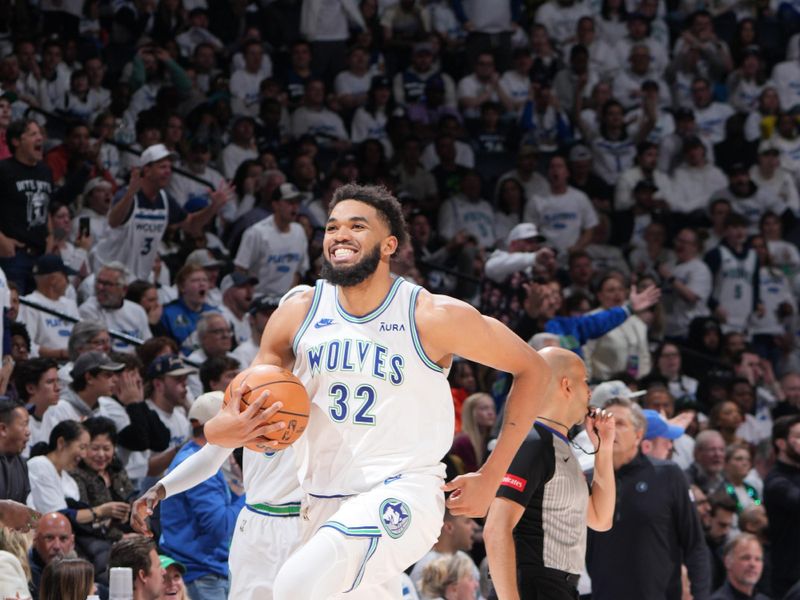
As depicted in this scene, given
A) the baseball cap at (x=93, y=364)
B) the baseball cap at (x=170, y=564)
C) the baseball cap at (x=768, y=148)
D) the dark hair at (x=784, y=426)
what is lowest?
the baseball cap at (x=170, y=564)

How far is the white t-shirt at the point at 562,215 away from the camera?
1551 cm

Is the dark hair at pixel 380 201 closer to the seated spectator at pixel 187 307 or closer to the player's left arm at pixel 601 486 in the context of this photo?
the player's left arm at pixel 601 486

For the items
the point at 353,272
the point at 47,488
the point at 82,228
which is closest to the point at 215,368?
the point at 47,488

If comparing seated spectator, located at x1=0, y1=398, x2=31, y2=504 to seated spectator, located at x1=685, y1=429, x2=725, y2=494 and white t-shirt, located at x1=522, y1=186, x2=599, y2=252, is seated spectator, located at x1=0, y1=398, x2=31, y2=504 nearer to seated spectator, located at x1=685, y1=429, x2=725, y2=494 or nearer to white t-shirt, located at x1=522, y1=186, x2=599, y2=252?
seated spectator, located at x1=685, y1=429, x2=725, y2=494

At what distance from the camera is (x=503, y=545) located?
5875 mm

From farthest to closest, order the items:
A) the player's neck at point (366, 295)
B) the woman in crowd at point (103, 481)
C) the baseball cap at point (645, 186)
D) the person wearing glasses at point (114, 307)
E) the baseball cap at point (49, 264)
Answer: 1. the baseball cap at point (645, 186)
2. the person wearing glasses at point (114, 307)
3. the baseball cap at point (49, 264)
4. the woman in crowd at point (103, 481)
5. the player's neck at point (366, 295)

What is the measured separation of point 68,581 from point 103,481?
79.2 inches

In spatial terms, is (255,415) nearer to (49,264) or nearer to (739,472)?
(49,264)

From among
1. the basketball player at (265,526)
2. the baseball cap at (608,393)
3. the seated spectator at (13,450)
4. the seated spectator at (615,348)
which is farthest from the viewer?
the seated spectator at (615,348)

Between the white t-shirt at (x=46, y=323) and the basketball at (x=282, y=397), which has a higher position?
the basketball at (x=282, y=397)

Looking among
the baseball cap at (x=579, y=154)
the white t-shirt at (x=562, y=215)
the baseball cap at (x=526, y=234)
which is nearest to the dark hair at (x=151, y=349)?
the baseball cap at (x=526, y=234)

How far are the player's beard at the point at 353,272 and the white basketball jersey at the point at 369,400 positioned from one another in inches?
5.4

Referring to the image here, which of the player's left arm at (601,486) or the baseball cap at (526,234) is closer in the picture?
the player's left arm at (601,486)

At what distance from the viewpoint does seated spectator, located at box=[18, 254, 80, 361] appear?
10.7 m
